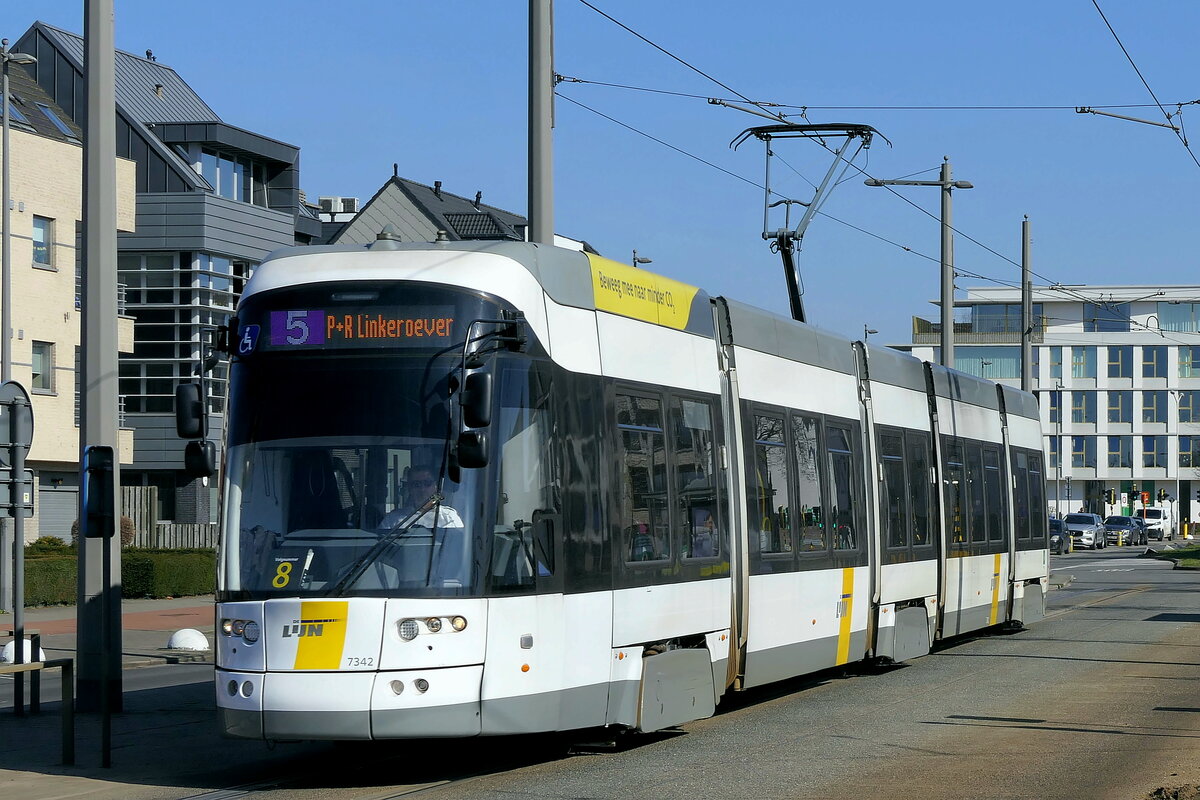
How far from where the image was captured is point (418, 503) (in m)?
9.99

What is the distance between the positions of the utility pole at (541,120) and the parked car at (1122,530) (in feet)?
228

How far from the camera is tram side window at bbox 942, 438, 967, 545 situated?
19.5 meters

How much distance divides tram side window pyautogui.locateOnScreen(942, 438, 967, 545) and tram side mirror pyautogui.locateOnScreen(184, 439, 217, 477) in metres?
10.8

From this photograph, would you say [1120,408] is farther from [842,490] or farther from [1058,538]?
[842,490]

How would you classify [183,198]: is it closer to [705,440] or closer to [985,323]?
[705,440]

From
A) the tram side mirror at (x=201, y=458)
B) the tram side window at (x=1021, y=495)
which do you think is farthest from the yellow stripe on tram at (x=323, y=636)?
the tram side window at (x=1021, y=495)

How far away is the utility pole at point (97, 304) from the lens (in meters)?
14.8

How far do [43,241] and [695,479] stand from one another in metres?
31.1

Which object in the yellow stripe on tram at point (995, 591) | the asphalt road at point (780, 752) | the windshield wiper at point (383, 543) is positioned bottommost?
the asphalt road at point (780, 752)

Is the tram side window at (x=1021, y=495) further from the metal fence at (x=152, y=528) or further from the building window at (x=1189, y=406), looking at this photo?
the building window at (x=1189, y=406)

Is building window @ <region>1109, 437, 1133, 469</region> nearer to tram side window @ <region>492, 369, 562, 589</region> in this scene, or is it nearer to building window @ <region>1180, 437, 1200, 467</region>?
building window @ <region>1180, 437, 1200, 467</region>

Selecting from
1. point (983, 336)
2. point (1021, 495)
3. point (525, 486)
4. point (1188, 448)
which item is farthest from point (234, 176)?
point (1188, 448)

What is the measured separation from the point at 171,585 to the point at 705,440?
24.8 m

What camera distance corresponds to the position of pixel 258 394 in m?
10.5
